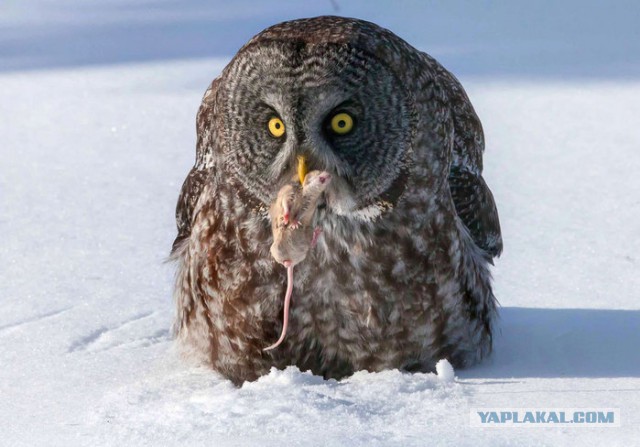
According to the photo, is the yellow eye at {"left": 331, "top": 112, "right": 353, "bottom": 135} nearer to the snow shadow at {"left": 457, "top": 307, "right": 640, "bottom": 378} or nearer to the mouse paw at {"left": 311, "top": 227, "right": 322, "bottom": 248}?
the mouse paw at {"left": 311, "top": 227, "right": 322, "bottom": 248}

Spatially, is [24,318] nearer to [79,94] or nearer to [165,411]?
[165,411]

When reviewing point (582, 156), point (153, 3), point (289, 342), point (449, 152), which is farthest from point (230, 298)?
point (153, 3)

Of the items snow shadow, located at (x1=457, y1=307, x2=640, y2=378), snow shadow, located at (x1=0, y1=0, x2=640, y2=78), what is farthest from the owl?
snow shadow, located at (x1=0, y1=0, x2=640, y2=78)

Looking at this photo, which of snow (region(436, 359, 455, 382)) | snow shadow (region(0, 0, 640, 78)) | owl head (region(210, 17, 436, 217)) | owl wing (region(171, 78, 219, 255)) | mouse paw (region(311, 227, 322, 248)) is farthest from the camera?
snow shadow (region(0, 0, 640, 78))

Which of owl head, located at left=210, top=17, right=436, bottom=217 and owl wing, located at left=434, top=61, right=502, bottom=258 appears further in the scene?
owl wing, located at left=434, top=61, right=502, bottom=258

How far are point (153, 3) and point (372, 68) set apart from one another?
6.48m

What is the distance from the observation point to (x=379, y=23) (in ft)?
27.0

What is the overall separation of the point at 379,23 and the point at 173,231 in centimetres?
380

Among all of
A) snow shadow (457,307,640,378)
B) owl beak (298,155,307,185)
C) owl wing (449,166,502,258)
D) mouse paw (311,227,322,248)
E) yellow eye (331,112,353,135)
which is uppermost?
yellow eye (331,112,353,135)

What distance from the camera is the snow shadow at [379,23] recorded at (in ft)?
24.7

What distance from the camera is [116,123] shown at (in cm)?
637

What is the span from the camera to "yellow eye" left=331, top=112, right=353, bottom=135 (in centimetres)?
309

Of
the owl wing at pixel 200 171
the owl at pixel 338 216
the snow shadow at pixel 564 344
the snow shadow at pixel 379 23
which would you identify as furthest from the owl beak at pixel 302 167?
the snow shadow at pixel 379 23

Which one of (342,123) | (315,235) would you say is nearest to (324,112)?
(342,123)
